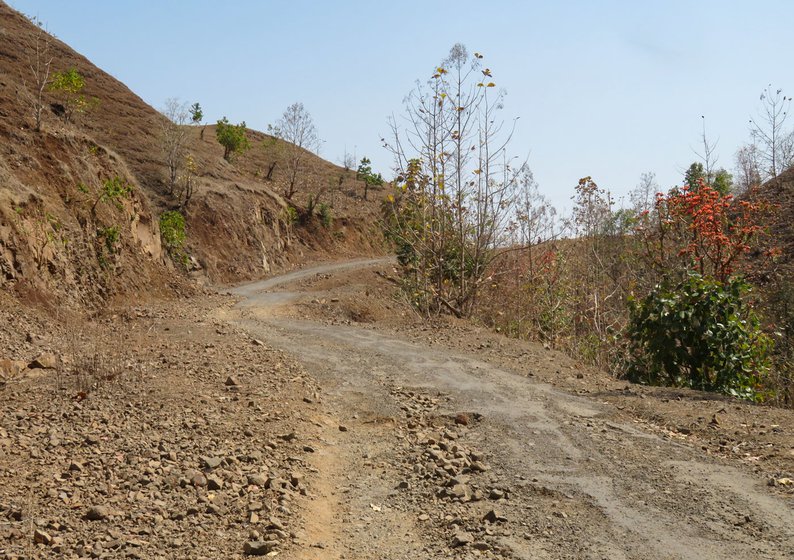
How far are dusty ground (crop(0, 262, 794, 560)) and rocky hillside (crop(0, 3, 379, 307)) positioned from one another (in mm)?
3728

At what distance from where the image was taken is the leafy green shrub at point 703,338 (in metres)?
9.01

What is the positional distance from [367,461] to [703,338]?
5.26 m

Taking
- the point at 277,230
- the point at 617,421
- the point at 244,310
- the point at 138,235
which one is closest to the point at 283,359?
the point at 617,421

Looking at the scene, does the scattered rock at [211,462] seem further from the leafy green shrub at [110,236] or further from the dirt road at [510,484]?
the leafy green shrub at [110,236]

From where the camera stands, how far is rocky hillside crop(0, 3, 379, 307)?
1296cm

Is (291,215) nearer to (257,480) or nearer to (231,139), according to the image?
(231,139)

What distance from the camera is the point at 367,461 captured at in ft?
19.4

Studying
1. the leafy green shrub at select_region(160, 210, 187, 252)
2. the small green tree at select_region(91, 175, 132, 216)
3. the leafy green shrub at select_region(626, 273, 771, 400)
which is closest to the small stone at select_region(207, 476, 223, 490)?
the leafy green shrub at select_region(626, 273, 771, 400)

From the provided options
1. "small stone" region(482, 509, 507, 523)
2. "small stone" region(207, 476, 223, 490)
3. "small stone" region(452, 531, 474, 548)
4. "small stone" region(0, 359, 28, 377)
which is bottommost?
"small stone" region(452, 531, 474, 548)

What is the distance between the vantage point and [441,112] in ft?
43.9

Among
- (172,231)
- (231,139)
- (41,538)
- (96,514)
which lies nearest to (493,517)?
(96,514)

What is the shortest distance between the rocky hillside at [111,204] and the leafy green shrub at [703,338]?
9526mm

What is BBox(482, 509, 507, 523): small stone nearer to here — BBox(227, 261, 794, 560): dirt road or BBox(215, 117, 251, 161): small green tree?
BBox(227, 261, 794, 560): dirt road

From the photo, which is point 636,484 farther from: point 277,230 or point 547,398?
point 277,230
